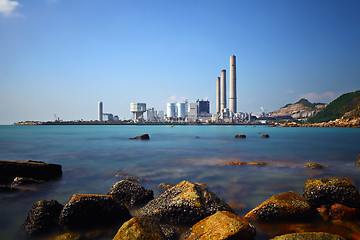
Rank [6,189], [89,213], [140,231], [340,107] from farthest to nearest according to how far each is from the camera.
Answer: [340,107], [6,189], [89,213], [140,231]

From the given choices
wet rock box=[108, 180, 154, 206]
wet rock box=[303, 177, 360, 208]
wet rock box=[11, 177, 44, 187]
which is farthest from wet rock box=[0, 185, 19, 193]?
wet rock box=[303, 177, 360, 208]

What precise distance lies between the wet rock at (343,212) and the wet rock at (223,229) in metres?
3.29

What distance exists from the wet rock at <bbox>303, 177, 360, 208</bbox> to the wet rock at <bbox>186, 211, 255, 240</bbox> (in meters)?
3.32

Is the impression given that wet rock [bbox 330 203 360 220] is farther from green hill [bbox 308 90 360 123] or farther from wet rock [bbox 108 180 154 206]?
green hill [bbox 308 90 360 123]

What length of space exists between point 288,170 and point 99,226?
1219 cm

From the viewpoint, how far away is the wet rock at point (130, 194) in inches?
318

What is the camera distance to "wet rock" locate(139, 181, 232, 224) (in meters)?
6.43

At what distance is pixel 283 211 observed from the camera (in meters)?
6.76

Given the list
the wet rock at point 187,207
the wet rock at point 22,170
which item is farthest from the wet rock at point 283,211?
the wet rock at point 22,170

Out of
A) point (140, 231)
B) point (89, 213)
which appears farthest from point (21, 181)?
point (140, 231)

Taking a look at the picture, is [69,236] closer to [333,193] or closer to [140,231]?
[140,231]

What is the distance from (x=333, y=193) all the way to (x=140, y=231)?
6143mm

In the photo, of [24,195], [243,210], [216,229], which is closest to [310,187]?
[243,210]

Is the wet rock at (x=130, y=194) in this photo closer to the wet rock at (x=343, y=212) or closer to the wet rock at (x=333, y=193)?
the wet rock at (x=333, y=193)
